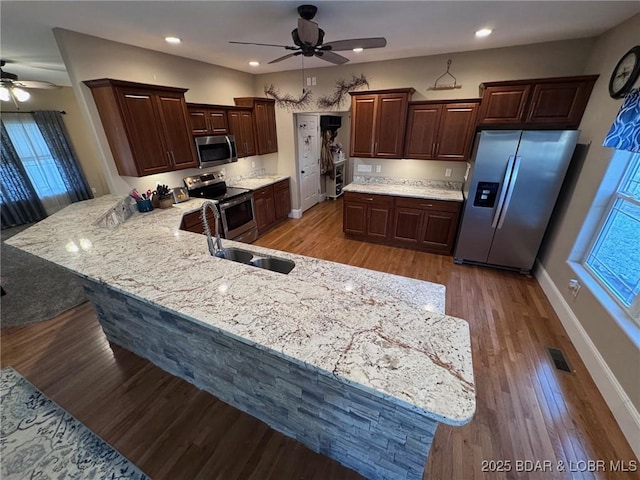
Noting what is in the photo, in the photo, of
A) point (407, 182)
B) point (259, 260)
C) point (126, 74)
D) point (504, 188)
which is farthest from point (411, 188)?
Answer: point (126, 74)

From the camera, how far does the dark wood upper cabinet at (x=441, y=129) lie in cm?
334

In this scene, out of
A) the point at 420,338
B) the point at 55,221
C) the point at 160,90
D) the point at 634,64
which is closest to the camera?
the point at 420,338

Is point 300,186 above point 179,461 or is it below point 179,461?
above

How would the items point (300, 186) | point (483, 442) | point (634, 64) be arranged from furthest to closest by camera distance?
point (300, 186), point (634, 64), point (483, 442)

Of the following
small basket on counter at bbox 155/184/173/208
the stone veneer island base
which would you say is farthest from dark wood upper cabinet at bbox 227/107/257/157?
the stone veneer island base

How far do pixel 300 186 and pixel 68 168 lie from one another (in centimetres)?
531

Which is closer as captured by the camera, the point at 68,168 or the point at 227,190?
the point at 227,190

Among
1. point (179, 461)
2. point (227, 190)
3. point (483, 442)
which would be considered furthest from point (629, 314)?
point (227, 190)

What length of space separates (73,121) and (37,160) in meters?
1.14

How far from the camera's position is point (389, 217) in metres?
3.95

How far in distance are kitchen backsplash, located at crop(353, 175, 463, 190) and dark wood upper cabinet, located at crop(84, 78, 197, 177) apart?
2780 millimetres

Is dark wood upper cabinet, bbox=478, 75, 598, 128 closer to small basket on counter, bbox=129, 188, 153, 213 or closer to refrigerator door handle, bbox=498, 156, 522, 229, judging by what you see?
refrigerator door handle, bbox=498, 156, 522, 229

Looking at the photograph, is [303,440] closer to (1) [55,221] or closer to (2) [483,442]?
(2) [483,442]

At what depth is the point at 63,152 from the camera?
550 cm
